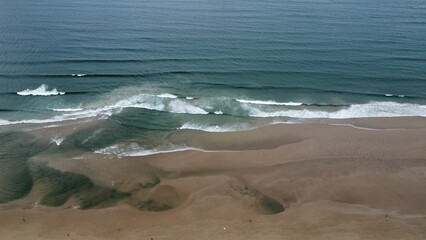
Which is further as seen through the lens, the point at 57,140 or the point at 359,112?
the point at 359,112

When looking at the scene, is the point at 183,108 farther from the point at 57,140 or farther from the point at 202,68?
the point at 57,140

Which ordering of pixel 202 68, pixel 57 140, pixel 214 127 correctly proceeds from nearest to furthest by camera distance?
pixel 57 140
pixel 214 127
pixel 202 68

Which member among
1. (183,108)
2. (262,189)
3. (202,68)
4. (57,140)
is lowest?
(262,189)

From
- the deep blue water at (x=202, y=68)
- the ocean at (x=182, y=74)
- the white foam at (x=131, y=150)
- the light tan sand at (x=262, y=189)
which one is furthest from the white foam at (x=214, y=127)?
the white foam at (x=131, y=150)

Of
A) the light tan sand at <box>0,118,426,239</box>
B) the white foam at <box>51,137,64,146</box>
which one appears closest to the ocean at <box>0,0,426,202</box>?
the white foam at <box>51,137,64,146</box>

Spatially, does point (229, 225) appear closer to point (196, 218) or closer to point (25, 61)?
point (196, 218)

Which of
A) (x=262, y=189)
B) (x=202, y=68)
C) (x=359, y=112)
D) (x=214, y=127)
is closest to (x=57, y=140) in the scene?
(x=214, y=127)
